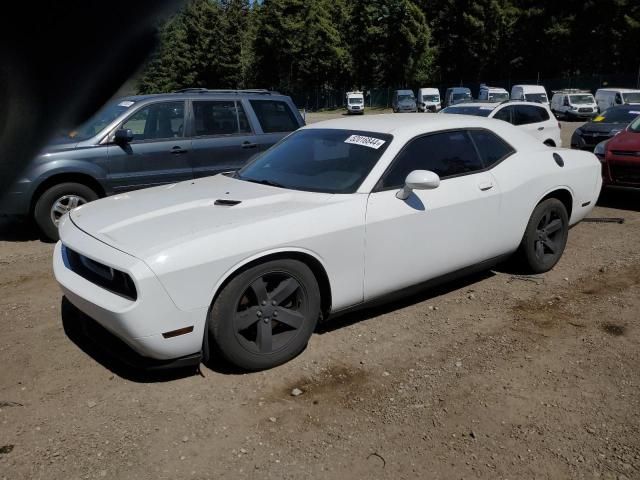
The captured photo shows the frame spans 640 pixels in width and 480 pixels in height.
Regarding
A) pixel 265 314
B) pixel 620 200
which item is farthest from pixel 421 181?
pixel 620 200

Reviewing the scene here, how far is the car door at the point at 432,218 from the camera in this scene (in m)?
3.81

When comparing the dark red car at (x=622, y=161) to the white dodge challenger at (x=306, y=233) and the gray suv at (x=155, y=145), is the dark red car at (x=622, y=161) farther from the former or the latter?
the gray suv at (x=155, y=145)

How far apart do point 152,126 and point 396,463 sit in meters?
Result: 5.57

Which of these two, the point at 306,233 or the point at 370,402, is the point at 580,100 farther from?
the point at 370,402

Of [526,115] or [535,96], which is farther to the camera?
[535,96]

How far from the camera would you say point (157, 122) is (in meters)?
7.05

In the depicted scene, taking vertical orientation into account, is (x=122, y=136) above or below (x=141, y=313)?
above

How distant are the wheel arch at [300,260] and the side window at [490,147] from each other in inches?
71.0

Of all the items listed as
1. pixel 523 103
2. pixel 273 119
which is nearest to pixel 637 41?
pixel 523 103

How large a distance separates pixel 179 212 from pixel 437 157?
1.97m

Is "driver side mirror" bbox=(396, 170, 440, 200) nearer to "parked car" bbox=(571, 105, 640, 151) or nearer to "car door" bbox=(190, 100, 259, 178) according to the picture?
"car door" bbox=(190, 100, 259, 178)

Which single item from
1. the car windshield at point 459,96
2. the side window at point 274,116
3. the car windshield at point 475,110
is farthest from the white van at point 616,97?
the side window at point 274,116

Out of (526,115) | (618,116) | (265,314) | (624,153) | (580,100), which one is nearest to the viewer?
(265,314)

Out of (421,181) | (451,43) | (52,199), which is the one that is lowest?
(52,199)
